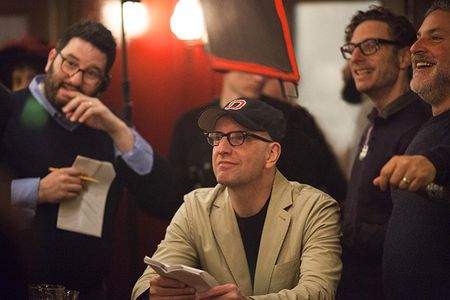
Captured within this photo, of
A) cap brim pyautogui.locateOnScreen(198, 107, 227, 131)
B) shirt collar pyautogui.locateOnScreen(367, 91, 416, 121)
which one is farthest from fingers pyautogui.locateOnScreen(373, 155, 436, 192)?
shirt collar pyautogui.locateOnScreen(367, 91, 416, 121)

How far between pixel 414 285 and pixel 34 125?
4.89 ft

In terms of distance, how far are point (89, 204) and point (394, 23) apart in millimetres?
1341

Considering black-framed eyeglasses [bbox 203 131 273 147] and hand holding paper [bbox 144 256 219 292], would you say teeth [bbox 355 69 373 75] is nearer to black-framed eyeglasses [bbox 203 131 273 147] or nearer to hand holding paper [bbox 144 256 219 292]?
black-framed eyeglasses [bbox 203 131 273 147]

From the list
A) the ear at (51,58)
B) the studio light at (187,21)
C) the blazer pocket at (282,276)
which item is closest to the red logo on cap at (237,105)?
the blazer pocket at (282,276)

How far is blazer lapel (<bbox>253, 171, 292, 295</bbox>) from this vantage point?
2502 millimetres

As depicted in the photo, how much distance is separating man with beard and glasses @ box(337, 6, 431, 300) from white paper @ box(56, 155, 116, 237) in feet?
3.02

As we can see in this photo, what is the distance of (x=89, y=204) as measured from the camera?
2947 mm

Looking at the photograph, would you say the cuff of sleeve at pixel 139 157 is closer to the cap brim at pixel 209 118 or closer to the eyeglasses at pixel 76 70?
the eyeglasses at pixel 76 70

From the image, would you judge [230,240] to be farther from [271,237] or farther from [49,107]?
[49,107]

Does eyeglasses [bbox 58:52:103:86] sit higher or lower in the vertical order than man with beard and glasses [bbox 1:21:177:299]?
higher

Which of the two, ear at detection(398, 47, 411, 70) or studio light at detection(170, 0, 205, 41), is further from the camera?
studio light at detection(170, 0, 205, 41)

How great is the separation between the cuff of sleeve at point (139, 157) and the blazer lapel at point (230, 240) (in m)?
0.54

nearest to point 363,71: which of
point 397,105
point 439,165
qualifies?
point 397,105

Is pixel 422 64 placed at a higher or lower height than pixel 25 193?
higher
